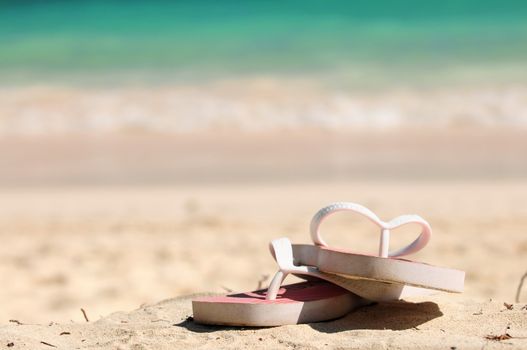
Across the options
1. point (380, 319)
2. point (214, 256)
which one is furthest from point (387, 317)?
point (214, 256)

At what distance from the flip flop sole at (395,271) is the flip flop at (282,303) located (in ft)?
0.44

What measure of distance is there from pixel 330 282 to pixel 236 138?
47.0 ft

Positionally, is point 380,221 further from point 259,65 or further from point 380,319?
point 259,65

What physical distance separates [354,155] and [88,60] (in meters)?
18.5

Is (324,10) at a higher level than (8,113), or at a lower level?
higher

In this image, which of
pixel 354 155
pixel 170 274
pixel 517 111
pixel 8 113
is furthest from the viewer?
pixel 8 113

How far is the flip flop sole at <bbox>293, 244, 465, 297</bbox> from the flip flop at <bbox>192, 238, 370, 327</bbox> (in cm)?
13

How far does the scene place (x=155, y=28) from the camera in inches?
1359

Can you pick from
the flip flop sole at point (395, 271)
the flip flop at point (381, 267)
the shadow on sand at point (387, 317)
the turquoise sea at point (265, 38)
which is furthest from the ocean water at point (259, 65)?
the flip flop sole at point (395, 271)

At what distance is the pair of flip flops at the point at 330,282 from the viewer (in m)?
2.26

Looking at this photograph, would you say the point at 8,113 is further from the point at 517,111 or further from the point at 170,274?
the point at 170,274

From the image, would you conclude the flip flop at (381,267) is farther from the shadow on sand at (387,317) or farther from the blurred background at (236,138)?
the blurred background at (236,138)

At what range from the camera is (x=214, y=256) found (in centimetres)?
537

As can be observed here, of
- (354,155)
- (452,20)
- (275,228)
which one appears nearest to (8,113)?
(354,155)
